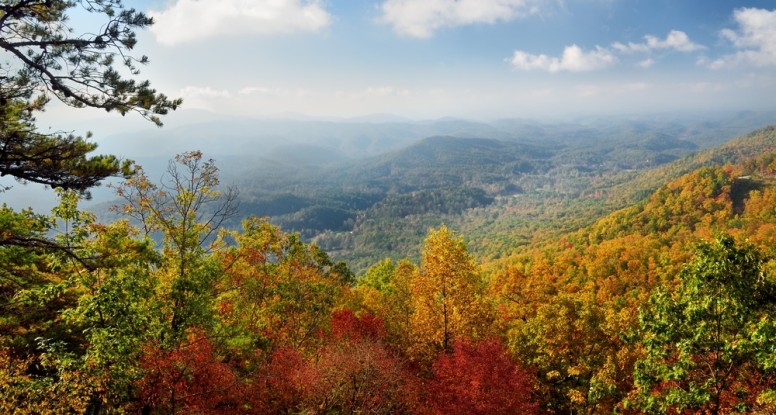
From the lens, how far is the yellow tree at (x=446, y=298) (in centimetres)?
2291

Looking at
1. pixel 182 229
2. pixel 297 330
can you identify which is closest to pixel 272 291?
pixel 297 330

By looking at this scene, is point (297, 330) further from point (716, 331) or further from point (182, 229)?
point (716, 331)

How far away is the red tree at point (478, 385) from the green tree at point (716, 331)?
234 inches

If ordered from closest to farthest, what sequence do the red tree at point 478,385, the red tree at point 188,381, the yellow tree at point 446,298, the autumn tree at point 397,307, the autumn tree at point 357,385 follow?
1. the red tree at point 188,381
2. the autumn tree at point 357,385
3. the red tree at point 478,385
4. the yellow tree at point 446,298
5. the autumn tree at point 397,307

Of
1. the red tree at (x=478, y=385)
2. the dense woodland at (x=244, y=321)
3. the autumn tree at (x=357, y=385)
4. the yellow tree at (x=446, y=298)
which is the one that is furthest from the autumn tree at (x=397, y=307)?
the autumn tree at (x=357, y=385)

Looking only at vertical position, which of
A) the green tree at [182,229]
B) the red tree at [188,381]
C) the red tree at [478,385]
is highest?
the green tree at [182,229]

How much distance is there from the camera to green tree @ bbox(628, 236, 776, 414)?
11.0 meters

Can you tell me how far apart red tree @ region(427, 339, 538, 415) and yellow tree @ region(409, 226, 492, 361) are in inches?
119

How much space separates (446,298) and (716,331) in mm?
13183

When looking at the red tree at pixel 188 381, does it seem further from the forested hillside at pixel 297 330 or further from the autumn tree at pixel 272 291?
the autumn tree at pixel 272 291

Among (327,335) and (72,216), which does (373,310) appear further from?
(72,216)

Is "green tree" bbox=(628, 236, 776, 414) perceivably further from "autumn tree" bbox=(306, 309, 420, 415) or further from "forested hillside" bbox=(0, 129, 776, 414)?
"autumn tree" bbox=(306, 309, 420, 415)

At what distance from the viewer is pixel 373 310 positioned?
35.4 meters

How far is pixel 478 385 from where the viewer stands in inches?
700
